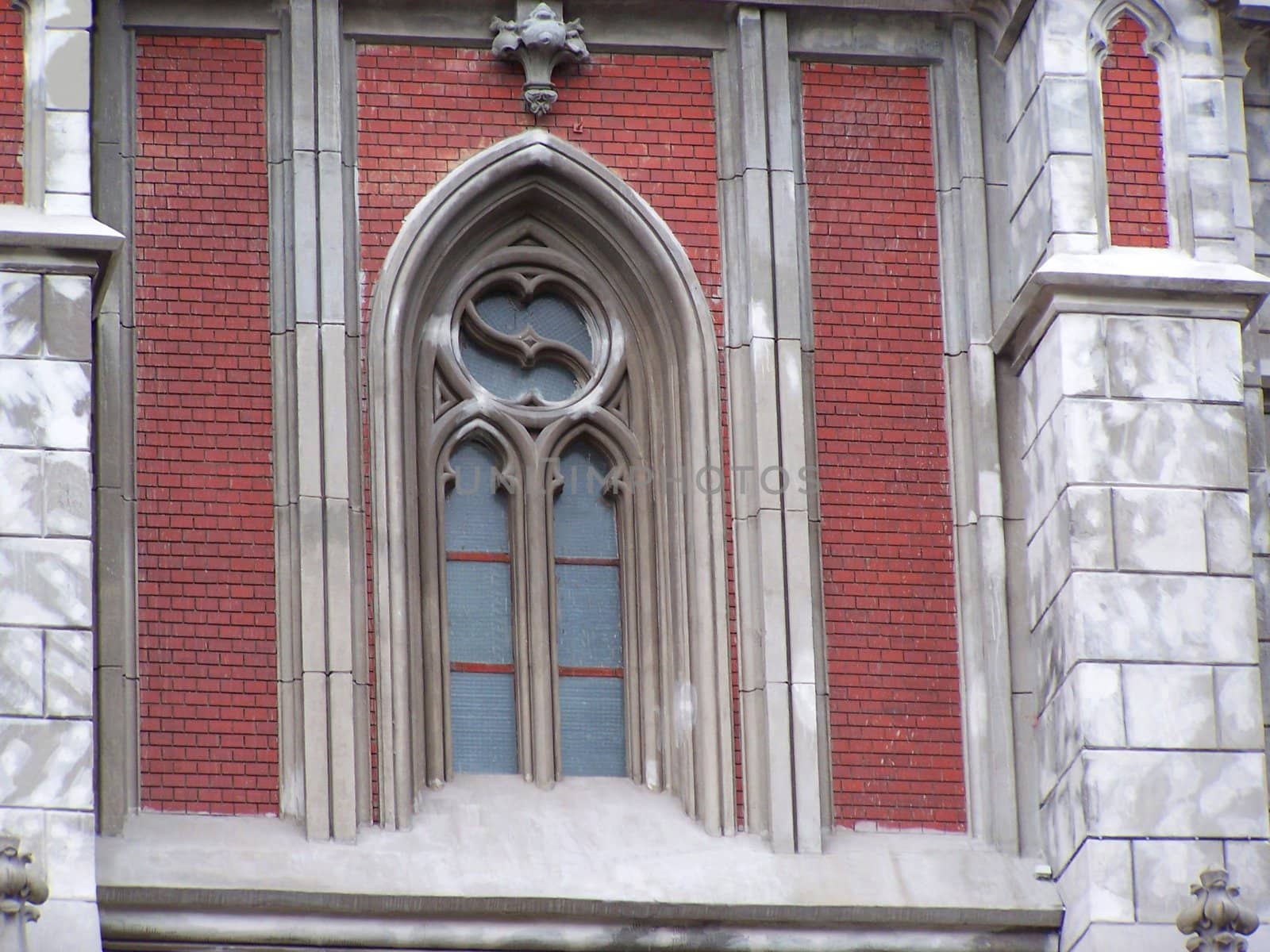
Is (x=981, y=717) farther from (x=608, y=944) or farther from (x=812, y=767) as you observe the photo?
(x=608, y=944)

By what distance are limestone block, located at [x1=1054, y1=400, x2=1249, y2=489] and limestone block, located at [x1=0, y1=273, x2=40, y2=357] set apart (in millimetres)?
4748

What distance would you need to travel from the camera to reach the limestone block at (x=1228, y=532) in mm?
18594

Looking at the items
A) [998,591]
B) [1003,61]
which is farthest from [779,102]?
[998,591]

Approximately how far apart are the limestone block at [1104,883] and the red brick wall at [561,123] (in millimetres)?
3351

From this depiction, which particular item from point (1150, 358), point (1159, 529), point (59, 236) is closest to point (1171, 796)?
point (1159, 529)

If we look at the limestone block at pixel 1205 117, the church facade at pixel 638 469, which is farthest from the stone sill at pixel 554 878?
the limestone block at pixel 1205 117

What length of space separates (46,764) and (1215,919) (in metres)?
5.12

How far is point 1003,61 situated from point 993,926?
4.52m

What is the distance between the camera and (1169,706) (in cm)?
1828

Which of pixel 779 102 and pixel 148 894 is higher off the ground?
pixel 779 102

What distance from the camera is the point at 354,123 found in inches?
778

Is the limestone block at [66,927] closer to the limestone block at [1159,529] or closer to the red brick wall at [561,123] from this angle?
the red brick wall at [561,123]

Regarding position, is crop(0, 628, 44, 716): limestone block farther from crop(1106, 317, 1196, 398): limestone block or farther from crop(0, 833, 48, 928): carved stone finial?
crop(1106, 317, 1196, 398): limestone block

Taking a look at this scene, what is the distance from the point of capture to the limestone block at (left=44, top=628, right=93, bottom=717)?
17.5 meters
